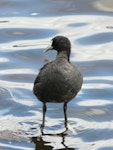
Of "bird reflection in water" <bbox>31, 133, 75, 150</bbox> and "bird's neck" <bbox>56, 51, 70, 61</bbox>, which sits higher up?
"bird's neck" <bbox>56, 51, 70, 61</bbox>

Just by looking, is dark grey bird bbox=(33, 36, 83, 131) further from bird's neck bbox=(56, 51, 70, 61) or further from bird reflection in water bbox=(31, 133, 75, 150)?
bird reflection in water bbox=(31, 133, 75, 150)

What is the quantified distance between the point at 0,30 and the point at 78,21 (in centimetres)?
184

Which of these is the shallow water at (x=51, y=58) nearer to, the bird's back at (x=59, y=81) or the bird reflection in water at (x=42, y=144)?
the bird reflection in water at (x=42, y=144)

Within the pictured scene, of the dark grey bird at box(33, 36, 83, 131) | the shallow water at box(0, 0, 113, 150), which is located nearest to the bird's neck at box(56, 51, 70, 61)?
the dark grey bird at box(33, 36, 83, 131)

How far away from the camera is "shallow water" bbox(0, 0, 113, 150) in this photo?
970 centimetres

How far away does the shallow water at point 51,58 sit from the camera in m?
9.70

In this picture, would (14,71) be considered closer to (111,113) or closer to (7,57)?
(7,57)

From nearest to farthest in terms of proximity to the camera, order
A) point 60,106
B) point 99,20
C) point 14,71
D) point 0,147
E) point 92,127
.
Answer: point 0,147 < point 92,127 < point 60,106 < point 14,71 < point 99,20

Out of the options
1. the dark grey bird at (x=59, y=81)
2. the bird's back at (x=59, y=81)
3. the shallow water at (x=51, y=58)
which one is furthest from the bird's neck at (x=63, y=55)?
the shallow water at (x=51, y=58)

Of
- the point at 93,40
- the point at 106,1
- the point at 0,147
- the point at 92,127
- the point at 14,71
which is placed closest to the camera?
the point at 0,147

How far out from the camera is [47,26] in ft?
49.9

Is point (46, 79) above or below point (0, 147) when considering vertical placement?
above

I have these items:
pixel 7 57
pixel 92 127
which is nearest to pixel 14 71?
pixel 7 57

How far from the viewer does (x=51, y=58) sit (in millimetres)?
13383
